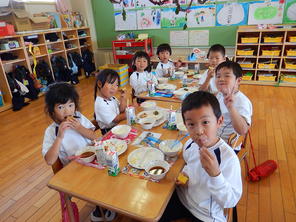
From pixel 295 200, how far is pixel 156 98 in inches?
59.9

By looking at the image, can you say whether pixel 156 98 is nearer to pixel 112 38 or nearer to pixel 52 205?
pixel 52 205

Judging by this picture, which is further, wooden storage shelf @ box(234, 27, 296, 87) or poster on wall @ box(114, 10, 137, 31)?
poster on wall @ box(114, 10, 137, 31)

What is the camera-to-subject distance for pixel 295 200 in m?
1.82

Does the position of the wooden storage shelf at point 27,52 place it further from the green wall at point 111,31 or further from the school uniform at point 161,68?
the school uniform at point 161,68

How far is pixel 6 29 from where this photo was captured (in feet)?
13.2

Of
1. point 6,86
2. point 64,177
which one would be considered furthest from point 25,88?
point 64,177

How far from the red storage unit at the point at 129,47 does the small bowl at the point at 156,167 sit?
14.7ft

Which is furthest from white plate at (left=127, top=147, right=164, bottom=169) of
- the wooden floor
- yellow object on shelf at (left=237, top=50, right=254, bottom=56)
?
yellow object on shelf at (left=237, top=50, right=254, bottom=56)

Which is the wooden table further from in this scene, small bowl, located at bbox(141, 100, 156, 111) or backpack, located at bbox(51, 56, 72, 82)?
backpack, located at bbox(51, 56, 72, 82)

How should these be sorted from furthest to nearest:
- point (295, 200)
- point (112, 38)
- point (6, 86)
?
1. point (112, 38)
2. point (6, 86)
3. point (295, 200)

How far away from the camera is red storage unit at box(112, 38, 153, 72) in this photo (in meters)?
5.33

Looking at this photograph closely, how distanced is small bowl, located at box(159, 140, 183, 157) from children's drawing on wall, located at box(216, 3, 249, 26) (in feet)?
13.9

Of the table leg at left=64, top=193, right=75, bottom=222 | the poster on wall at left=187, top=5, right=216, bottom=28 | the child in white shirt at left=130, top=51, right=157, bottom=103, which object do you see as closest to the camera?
the table leg at left=64, top=193, right=75, bottom=222

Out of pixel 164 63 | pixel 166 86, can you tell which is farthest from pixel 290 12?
pixel 166 86
